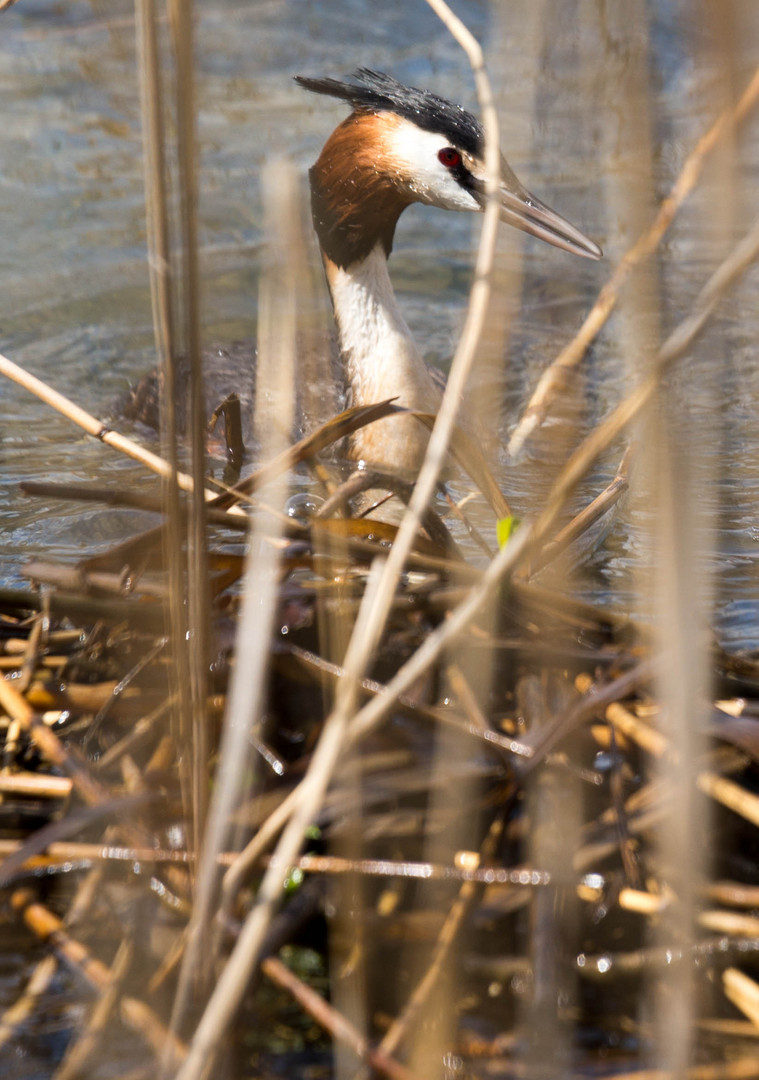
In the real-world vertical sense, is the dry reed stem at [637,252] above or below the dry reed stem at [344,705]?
above

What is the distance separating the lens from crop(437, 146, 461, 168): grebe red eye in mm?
3449

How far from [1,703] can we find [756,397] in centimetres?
→ 331

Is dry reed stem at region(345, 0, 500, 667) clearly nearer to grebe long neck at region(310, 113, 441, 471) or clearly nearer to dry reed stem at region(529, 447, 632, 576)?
dry reed stem at region(529, 447, 632, 576)

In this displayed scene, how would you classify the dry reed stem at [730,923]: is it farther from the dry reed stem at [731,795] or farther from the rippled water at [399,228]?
the rippled water at [399,228]

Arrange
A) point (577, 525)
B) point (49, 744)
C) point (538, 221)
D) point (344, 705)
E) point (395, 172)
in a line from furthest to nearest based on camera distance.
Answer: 1. point (395, 172)
2. point (538, 221)
3. point (577, 525)
4. point (49, 744)
5. point (344, 705)

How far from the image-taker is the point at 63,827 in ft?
5.15

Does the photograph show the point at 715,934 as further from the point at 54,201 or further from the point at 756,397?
the point at 54,201

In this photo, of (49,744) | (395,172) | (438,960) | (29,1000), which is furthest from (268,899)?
(395,172)

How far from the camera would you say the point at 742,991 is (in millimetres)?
1490

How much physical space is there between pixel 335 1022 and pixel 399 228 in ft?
19.5

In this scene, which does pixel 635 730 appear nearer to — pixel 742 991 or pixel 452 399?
pixel 742 991

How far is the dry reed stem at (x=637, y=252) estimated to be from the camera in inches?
50.3

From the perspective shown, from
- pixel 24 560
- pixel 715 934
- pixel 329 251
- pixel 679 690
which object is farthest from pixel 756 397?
pixel 679 690

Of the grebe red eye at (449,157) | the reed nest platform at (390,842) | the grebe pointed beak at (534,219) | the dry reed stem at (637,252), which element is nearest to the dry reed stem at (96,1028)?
the reed nest platform at (390,842)
